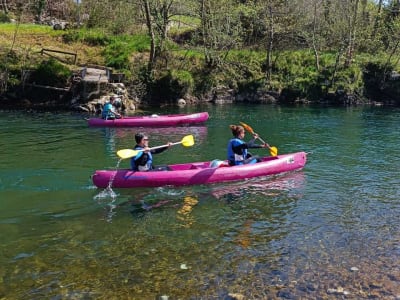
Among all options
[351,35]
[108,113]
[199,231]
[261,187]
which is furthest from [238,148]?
[351,35]

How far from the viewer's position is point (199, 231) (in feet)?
28.3

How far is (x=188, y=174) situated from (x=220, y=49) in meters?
23.7

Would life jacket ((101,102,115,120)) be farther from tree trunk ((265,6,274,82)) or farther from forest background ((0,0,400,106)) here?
tree trunk ((265,6,274,82))

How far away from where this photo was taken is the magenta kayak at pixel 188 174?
10984mm

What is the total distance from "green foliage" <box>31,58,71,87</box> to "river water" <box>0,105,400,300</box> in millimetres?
12337

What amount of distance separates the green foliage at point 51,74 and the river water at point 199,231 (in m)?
12.3

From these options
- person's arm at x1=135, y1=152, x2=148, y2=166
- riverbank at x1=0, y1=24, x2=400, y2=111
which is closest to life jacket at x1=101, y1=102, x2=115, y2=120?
riverbank at x1=0, y1=24, x2=400, y2=111

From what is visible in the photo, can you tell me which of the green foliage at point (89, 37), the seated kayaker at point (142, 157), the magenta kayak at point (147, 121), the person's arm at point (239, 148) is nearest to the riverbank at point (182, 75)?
the green foliage at point (89, 37)

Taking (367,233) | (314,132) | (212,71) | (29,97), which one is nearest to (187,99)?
(212,71)

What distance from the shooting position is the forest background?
101 ft

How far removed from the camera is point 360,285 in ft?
21.4

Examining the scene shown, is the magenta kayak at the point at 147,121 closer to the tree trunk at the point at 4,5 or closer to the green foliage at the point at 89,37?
the green foliage at the point at 89,37

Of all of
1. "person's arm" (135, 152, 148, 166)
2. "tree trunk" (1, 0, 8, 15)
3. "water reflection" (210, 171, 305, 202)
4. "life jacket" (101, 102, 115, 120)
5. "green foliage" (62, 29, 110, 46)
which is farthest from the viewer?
"tree trunk" (1, 0, 8, 15)

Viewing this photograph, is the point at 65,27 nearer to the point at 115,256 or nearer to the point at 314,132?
the point at 314,132
